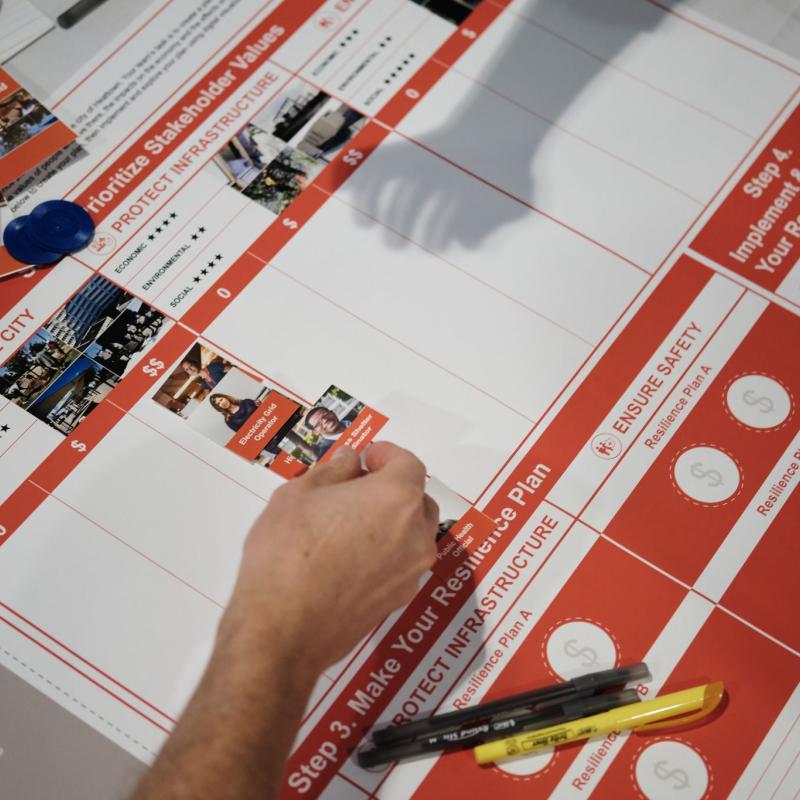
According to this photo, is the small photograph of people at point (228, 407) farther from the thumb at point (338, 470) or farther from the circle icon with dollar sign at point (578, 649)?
the circle icon with dollar sign at point (578, 649)

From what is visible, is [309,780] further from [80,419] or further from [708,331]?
[708,331]

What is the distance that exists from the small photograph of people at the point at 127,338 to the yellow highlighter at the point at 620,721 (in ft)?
1.49

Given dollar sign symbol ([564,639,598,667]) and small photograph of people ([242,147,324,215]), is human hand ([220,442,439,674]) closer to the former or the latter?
dollar sign symbol ([564,639,598,667])

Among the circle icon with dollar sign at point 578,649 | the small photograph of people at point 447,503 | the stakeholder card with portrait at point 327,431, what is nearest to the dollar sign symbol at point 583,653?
the circle icon with dollar sign at point 578,649

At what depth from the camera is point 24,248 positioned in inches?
33.8

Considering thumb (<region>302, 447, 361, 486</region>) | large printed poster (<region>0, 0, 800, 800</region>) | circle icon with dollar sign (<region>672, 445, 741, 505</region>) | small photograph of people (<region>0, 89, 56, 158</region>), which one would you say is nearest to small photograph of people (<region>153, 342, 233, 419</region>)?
large printed poster (<region>0, 0, 800, 800</region>)

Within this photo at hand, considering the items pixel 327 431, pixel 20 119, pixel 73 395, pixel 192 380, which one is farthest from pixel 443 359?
pixel 20 119

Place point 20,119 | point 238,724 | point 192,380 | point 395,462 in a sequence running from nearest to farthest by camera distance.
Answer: point 238,724, point 395,462, point 192,380, point 20,119

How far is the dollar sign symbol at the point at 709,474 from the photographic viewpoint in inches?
30.8

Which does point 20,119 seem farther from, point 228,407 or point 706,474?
point 706,474

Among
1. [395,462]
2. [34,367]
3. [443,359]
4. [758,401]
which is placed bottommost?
[34,367]

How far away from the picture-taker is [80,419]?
0.80 metres

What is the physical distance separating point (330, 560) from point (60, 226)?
44 centimetres

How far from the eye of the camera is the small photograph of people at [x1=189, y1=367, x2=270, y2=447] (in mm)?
794
